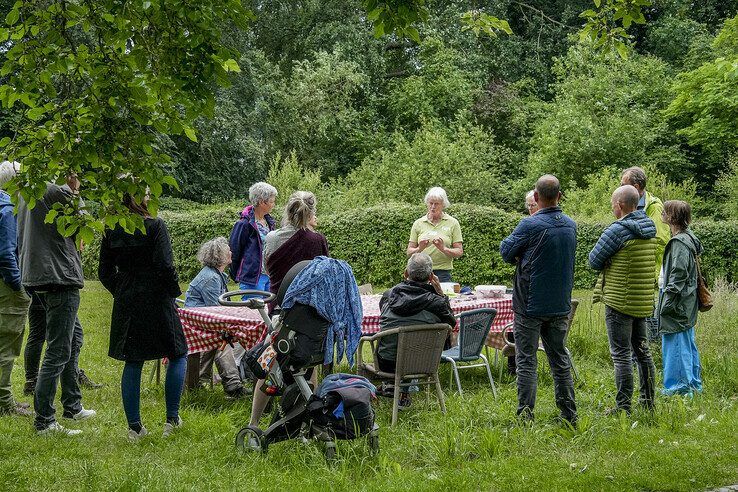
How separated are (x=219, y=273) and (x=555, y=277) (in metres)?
3.33

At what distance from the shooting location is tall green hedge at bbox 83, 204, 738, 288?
53.8ft

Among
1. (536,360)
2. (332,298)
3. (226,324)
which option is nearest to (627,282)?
(536,360)

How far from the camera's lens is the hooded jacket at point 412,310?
6.50m

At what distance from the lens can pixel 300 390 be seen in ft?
17.7

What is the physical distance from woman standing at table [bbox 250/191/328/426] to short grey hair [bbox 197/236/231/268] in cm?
108

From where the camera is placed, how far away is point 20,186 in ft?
14.7

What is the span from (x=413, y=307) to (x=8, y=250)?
10.6 feet

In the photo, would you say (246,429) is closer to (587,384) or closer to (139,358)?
(139,358)

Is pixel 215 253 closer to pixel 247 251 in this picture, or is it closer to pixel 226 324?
pixel 247 251

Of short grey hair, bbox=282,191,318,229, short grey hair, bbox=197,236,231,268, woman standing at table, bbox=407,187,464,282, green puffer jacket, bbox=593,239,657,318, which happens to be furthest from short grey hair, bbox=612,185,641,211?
short grey hair, bbox=197,236,231,268

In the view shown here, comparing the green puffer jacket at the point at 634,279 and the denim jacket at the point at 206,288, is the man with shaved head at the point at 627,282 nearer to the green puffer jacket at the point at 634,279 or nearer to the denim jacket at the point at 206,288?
the green puffer jacket at the point at 634,279

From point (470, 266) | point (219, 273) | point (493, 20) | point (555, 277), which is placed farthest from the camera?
point (470, 266)

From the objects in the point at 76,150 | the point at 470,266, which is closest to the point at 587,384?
the point at 76,150

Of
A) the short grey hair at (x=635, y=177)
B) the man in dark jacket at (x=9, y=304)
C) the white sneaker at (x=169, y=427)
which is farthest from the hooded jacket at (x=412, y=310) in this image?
the man in dark jacket at (x=9, y=304)
